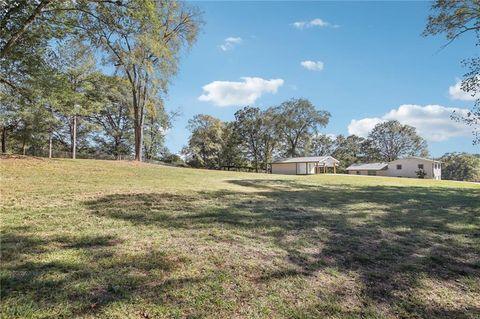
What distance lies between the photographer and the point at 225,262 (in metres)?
3.37

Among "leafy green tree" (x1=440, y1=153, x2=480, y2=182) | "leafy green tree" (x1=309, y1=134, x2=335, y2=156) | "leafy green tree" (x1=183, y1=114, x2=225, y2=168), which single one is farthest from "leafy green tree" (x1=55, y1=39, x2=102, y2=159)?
"leafy green tree" (x1=440, y1=153, x2=480, y2=182)

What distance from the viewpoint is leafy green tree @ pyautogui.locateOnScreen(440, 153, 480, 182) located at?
177ft

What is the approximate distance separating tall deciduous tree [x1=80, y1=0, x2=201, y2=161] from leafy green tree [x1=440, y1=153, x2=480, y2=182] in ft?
178

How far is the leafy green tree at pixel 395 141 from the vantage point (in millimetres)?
54000

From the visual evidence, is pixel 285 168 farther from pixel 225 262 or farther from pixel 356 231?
pixel 225 262

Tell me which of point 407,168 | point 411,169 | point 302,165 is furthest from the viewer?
point 407,168

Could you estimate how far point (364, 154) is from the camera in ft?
197

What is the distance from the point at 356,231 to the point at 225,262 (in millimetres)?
2843

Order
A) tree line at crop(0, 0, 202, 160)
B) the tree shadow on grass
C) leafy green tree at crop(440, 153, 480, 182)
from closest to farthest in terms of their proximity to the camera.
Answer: the tree shadow on grass
tree line at crop(0, 0, 202, 160)
leafy green tree at crop(440, 153, 480, 182)

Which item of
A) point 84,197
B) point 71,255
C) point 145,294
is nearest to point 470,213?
point 145,294

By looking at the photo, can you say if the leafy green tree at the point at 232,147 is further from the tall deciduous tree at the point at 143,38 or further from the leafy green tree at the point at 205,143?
→ the tall deciduous tree at the point at 143,38

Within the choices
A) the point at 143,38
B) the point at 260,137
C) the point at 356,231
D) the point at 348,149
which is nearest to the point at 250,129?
the point at 260,137

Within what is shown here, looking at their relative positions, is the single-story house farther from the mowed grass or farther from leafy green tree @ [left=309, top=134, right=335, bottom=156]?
the mowed grass

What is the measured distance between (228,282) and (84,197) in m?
5.28
